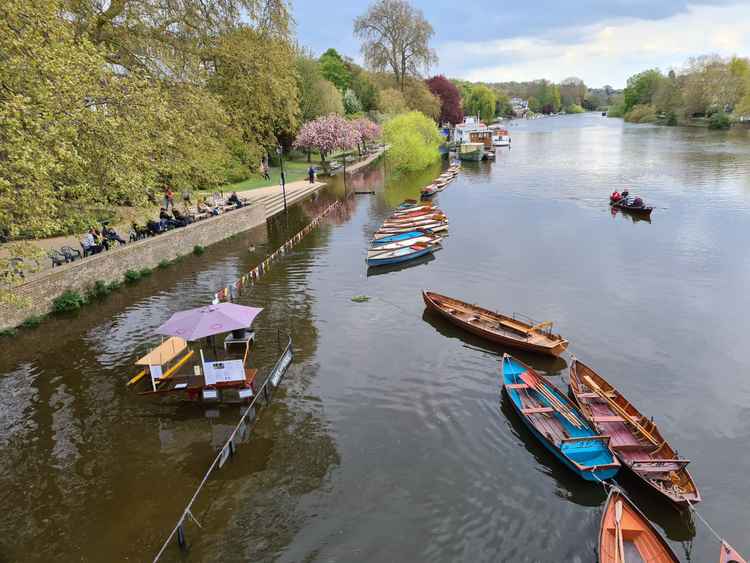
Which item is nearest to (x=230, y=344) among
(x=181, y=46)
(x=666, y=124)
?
(x=181, y=46)

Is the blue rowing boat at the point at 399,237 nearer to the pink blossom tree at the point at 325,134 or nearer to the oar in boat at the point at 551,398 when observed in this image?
the oar in boat at the point at 551,398

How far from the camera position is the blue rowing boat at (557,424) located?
466 inches

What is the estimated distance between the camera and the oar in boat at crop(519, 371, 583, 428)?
13.6 meters

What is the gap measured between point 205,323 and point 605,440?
36.7 ft

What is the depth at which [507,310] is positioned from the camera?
21.6 metres

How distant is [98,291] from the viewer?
22516mm

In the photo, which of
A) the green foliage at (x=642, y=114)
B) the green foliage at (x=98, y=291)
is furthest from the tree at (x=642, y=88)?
the green foliage at (x=98, y=291)

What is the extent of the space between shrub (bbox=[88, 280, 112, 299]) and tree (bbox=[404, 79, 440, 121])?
262 ft

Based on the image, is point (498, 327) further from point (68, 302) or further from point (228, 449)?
point (68, 302)

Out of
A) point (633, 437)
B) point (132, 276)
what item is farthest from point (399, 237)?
point (633, 437)

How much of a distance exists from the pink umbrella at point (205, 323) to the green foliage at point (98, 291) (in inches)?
391

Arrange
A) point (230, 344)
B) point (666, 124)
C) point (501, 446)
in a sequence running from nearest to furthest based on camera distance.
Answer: point (501, 446) → point (230, 344) → point (666, 124)

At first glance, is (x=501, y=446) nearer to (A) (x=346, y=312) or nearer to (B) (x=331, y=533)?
(B) (x=331, y=533)

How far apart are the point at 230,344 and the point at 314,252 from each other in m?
14.0
